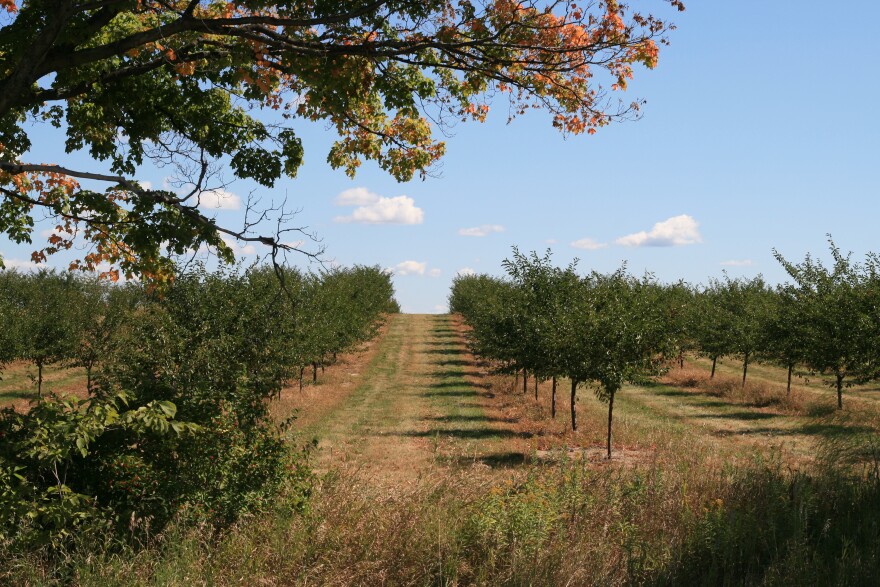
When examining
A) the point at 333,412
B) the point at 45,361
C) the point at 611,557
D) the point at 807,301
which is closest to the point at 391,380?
the point at 333,412

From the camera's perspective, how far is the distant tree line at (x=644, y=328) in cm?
1738

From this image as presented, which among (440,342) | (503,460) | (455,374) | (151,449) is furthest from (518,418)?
(440,342)

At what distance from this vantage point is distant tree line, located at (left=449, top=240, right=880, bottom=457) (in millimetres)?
17375

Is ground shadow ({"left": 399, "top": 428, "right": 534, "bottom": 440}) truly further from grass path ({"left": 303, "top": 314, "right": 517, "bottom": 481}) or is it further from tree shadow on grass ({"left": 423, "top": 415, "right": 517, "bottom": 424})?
tree shadow on grass ({"left": 423, "top": 415, "right": 517, "bottom": 424})

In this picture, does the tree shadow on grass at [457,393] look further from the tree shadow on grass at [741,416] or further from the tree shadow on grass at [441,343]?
the tree shadow on grass at [441,343]

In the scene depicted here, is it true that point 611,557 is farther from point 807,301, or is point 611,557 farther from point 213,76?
point 807,301

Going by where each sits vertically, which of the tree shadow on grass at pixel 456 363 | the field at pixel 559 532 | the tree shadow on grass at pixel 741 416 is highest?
the field at pixel 559 532

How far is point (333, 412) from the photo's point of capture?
26609 mm

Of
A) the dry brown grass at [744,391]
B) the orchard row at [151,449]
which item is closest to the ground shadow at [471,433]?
the dry brown grass at [744,391]

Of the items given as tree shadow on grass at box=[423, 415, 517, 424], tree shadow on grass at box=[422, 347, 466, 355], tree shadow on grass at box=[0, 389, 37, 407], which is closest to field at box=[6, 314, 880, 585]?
tree shadow on grass at box=[423, 415, 517, 424]

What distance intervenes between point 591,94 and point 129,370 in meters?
6.63

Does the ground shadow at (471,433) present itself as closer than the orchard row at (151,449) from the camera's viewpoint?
No

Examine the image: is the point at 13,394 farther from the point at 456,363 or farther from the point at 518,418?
the point at 456,363

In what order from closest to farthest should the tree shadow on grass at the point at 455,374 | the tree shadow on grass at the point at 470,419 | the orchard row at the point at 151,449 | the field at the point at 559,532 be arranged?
the field at the point at 559,532 < the orchard row at the point at 151,449 < the tree shadow on grass at the point at 470,419 < the tree shadow on grass at the point at 455,374
